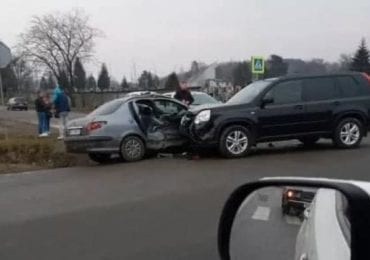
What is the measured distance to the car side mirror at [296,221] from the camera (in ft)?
5.98

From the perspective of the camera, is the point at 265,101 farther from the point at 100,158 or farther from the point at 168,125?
the point at 100,158

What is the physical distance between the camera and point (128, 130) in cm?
1361

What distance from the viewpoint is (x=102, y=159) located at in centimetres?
1423

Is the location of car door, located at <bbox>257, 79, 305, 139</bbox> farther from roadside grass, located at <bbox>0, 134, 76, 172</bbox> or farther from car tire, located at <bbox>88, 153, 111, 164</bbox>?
roadside grass, located at <bbox>0, 134, 76, 172</bbox>

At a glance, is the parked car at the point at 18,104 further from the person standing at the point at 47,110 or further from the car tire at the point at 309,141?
the car tire at the point at 309,141

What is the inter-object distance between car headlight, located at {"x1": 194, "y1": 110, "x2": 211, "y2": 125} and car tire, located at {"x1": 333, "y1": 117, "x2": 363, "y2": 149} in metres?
2.98

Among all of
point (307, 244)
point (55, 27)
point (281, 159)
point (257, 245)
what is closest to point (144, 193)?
point (281, 159)

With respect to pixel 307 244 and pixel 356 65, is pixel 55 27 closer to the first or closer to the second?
pixel 356 65

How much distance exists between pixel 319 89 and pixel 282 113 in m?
1.15

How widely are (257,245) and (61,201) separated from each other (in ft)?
21.5

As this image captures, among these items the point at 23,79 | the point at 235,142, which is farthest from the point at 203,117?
the point at 23,79

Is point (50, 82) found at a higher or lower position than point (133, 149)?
higher

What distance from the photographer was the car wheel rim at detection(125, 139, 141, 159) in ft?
44.5

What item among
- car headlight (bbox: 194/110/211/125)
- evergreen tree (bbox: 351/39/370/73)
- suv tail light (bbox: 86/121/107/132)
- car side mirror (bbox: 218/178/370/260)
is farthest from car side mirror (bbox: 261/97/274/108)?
evergreen tree (bbox: 351/39/370/73)
